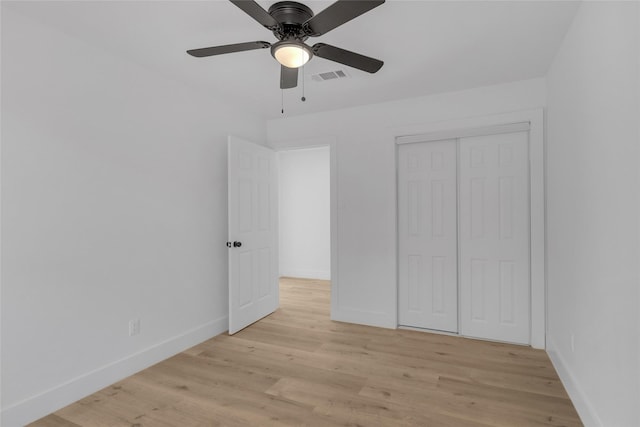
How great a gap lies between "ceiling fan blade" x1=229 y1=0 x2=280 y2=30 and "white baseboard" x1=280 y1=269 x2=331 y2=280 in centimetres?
497

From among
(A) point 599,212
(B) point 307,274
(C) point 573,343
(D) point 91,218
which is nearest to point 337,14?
(A) point 599,212

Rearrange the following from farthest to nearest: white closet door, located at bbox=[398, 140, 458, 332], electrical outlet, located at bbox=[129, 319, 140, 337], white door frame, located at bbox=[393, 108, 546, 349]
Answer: white closet door, located at bbox=[398, 140, 458, 332], white door frame, located at bbox=[393, 108, 546, 349], electrical outlet, located at bbox=[129, 319, 140, 337]

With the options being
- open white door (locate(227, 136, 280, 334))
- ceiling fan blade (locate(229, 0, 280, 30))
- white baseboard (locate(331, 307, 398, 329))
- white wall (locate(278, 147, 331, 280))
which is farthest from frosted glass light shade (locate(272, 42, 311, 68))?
white wall (locate(278, 147, 331, 280))

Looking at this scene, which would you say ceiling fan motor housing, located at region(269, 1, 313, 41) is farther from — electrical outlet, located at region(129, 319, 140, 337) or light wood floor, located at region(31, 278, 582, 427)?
electrical outlet, located at region(129, 319, 140, 337)

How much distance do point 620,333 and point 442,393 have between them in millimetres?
1216

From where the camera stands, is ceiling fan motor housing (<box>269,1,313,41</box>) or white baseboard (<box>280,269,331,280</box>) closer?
ceiling fan motor housing (<box>269,1,313,41</box>)

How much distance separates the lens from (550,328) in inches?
115

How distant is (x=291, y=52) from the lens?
6.08ft

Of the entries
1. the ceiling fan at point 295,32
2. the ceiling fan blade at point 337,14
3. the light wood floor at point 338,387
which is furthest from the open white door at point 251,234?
the ceiling fan blade at point 337,14

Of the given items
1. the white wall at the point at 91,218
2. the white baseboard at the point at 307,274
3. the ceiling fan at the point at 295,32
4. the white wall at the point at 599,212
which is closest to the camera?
the white wall at the point at 599,212

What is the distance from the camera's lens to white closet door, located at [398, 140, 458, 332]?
347cm

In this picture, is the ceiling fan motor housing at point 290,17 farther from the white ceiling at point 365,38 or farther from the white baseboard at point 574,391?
the white baseboard at point 574,391

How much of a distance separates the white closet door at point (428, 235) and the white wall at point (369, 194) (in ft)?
0.45

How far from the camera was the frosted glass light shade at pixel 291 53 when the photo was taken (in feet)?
5.97
